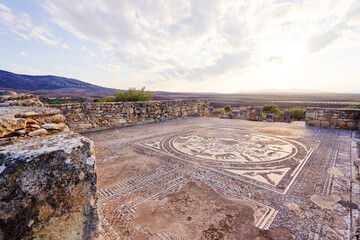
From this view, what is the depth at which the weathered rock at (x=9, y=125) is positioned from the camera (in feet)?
4.57

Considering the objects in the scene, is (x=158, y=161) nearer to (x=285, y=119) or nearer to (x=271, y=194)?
(x=271, y=194)

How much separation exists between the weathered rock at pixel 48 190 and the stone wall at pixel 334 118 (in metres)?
8.02

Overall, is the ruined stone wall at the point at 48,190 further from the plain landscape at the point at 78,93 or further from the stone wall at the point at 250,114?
the plain landscape at the point at 78,93

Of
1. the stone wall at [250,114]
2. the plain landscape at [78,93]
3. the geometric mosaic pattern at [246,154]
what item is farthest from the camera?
the plain landscape at [78,93]

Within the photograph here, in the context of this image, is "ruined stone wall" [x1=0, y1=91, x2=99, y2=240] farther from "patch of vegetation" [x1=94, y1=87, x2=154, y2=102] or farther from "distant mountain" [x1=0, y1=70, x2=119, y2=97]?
"distant mountain" [x1=0, y1=70, x2=119, y2=97]

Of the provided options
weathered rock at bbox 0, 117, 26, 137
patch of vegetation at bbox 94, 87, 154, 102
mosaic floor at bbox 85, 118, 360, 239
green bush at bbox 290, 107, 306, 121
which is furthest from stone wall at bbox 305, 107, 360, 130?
green bush at bbox 290, 107, 306, 121

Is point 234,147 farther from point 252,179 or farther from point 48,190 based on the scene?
point 48,190

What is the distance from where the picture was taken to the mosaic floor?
1738mm

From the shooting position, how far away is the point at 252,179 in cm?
266

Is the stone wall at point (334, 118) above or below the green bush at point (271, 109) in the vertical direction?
above

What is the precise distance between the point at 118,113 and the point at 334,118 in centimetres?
816

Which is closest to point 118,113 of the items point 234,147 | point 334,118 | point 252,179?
point 234,147

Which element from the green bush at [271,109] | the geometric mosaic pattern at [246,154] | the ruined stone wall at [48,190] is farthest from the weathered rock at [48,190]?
the green bush at [271,109]

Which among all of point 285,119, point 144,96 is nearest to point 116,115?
point 144,96
